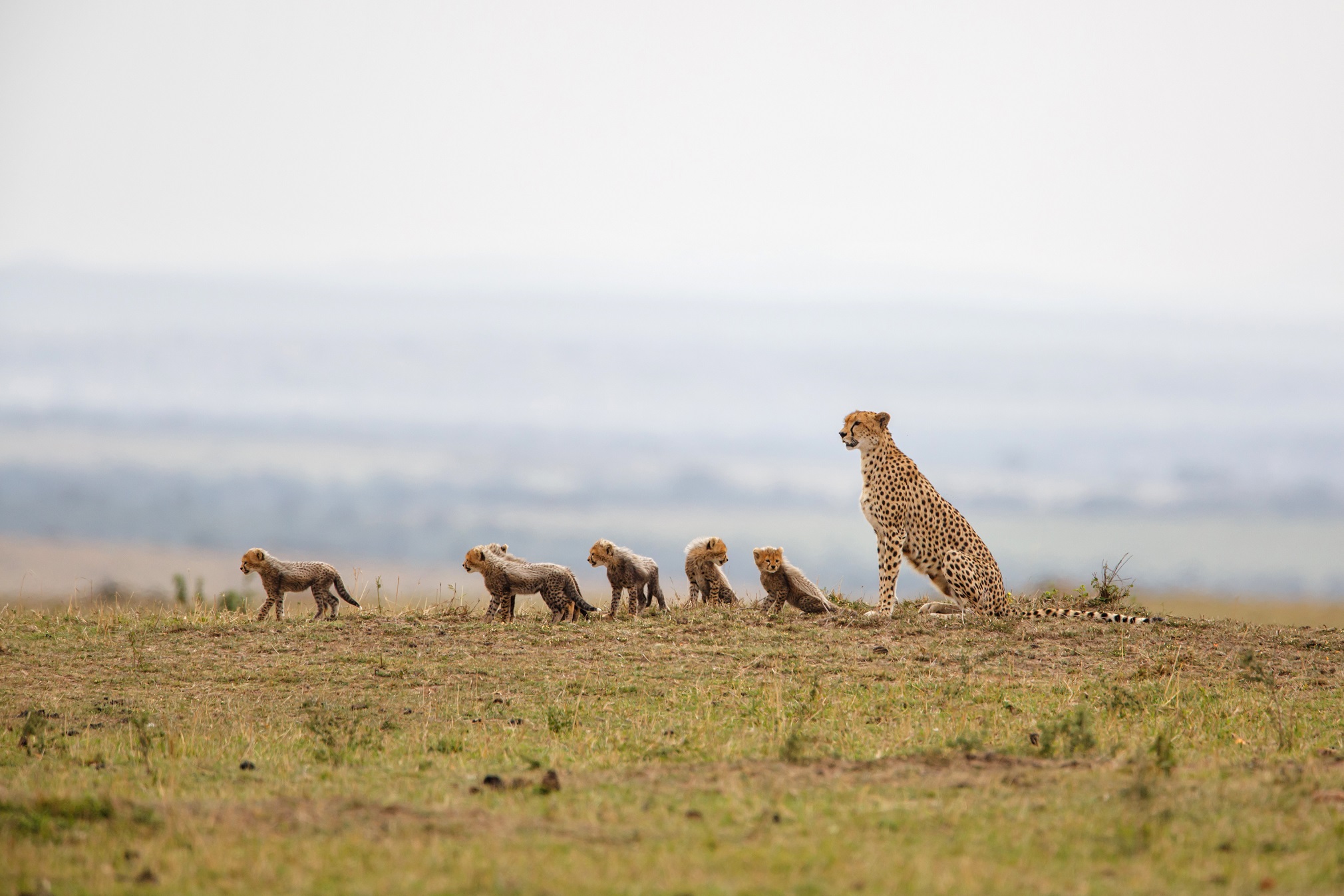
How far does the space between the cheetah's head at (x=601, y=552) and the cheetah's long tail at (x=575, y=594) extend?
11.2 inches

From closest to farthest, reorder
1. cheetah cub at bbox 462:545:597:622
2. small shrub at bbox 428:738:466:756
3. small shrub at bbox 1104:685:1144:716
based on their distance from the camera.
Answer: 1. small shrub at bbox 428:738:466:756
2. small shrub at bbox 1104:685:1144:716
3. cheetah cub at bbox 462:545:597:622

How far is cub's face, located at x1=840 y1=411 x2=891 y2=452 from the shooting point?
13.8 m

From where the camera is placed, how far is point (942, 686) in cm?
993

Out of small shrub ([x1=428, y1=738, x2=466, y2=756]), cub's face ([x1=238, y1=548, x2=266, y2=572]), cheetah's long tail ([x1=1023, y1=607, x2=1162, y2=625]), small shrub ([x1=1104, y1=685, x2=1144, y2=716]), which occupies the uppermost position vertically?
cub's face ([x1=238, y1=548, x2=266, y2=572])

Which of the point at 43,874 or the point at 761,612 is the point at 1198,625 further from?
the point at 43,874

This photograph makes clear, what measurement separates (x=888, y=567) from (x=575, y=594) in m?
3.37

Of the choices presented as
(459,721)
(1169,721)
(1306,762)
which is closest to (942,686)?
(1169,721)

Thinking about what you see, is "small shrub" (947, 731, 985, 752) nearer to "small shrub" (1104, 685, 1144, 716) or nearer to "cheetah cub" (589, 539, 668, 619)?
"small shrub" (1104, 685, 1144, 716)

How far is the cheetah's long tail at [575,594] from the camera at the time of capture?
43.7 feet

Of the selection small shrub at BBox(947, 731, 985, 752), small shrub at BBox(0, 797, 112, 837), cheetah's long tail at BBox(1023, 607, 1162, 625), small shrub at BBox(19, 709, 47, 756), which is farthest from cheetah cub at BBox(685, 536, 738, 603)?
small shrub at BBox(0, 797, 112, 837)

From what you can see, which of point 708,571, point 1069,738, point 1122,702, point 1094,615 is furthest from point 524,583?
point 1069,738

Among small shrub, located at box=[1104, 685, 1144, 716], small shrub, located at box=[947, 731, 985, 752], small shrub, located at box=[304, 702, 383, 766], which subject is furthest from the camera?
small shrub, located at box=[1104, 685, 1144, 716]

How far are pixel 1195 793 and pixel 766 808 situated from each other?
226cm

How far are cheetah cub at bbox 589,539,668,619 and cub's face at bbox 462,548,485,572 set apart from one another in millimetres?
1155
